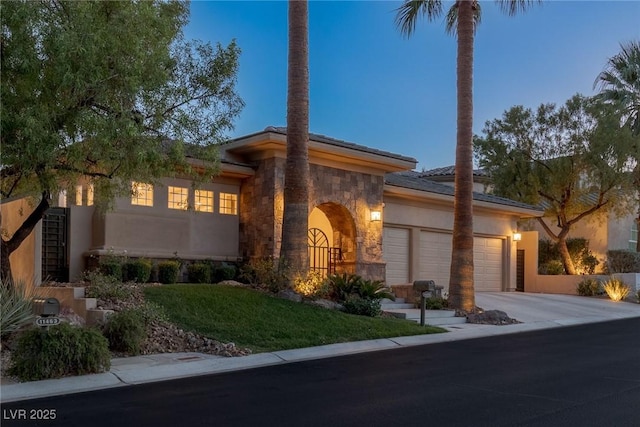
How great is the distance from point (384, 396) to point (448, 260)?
17.6 meters

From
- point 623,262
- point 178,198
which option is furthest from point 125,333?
point 623,262

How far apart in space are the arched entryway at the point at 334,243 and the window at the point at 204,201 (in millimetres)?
3530

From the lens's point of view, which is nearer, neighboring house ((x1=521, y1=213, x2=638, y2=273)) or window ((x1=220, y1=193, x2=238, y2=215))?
window ((x1=220, y1=193, x2=238, y2=215))

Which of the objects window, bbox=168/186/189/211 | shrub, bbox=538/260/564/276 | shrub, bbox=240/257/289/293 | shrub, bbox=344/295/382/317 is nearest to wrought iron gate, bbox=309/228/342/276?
shrub, bbox=240/257/289/293

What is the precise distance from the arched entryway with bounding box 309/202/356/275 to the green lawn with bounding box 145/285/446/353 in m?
5.08

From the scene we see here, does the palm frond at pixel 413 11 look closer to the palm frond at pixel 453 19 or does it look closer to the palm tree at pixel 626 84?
the palm frond at pixel 453 19

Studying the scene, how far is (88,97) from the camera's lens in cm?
1027

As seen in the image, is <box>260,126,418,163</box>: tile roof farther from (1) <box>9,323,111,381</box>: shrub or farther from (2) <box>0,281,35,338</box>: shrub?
(1) <box>9,323,111,381</box>: shrub

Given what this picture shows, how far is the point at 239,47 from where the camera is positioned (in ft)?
42.3

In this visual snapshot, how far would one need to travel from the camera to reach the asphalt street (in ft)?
23.1

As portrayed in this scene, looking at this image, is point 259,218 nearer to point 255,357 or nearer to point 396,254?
point 396,254

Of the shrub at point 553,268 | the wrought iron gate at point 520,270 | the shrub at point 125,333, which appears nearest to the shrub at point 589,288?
the shrub at point 553,268

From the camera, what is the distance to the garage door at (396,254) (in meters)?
22.9

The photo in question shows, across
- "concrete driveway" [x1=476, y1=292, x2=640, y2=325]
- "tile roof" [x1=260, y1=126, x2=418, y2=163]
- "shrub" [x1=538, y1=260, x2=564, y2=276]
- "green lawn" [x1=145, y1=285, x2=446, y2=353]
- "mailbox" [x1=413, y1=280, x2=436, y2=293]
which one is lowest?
"concrete driveway" [x1=476, y1=292, x2=640, y2=325]
